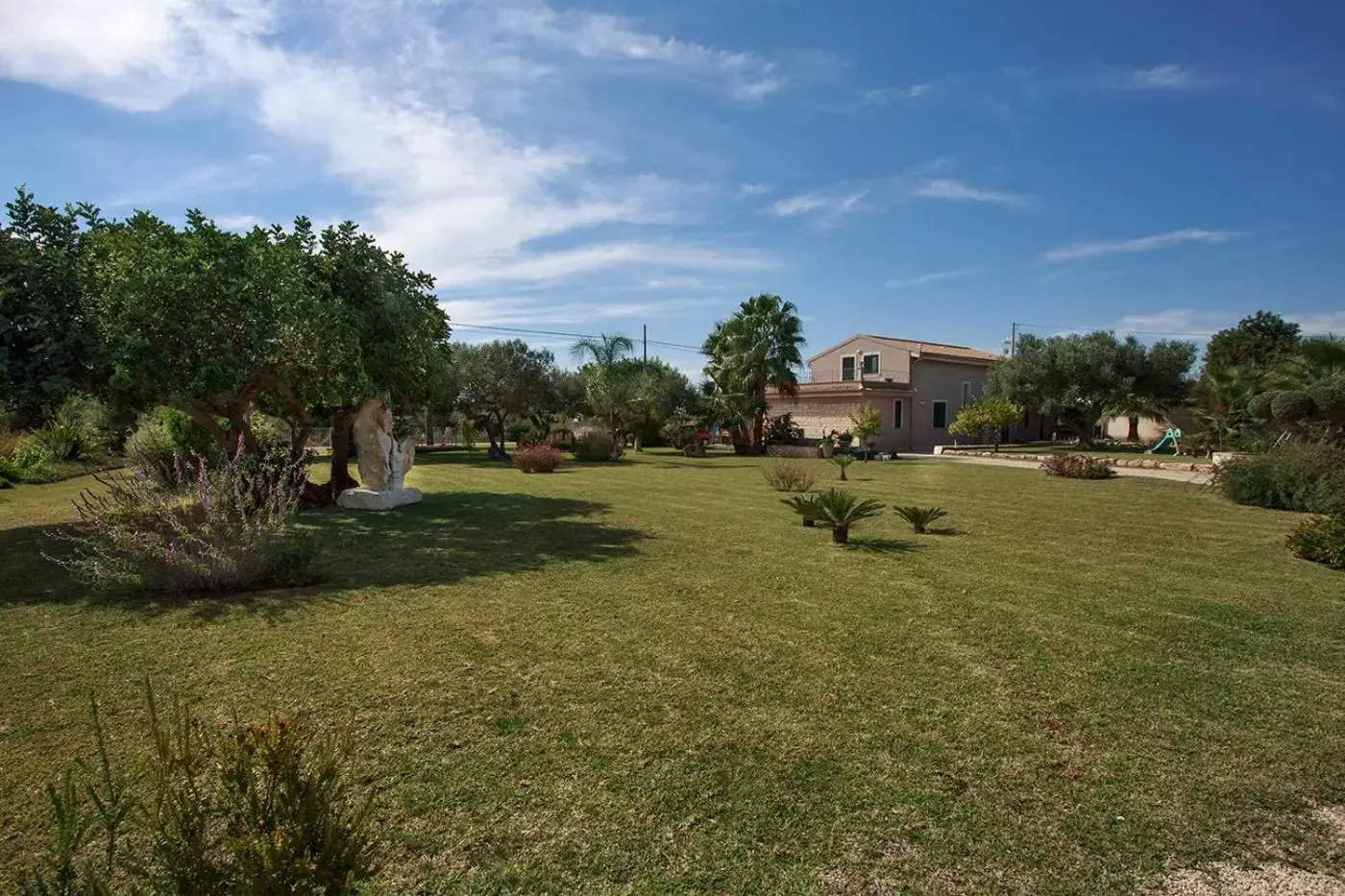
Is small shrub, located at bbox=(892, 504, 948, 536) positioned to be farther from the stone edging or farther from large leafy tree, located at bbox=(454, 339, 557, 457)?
large leafy tree, located at bbox=(454, 339, 557, 457)

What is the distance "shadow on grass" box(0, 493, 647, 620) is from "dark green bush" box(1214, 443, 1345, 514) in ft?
39.7

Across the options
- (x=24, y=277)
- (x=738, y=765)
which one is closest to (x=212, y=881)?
(x=738, y=765)

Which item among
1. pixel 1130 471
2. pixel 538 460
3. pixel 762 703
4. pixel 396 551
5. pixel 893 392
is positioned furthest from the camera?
pixel 893 392

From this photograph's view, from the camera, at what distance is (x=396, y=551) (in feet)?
28.1

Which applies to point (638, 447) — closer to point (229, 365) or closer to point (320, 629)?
point (229, 365)

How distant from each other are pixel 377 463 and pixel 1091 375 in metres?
33.0

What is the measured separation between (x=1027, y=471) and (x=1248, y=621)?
1698cm

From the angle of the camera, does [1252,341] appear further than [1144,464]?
Yes

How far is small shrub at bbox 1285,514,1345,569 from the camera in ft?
26.4

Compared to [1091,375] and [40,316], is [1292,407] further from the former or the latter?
[40,316]

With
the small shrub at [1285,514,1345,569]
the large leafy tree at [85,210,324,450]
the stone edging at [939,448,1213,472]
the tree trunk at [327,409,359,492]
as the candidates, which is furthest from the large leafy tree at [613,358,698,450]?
the small shrub at [1285,514,1345,569]

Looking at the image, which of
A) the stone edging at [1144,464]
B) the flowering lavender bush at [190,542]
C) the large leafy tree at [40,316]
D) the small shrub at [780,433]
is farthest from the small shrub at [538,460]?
the stone edging at [1144,464]

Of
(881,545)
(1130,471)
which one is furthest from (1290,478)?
(881,545)

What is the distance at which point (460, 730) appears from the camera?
3.69m
